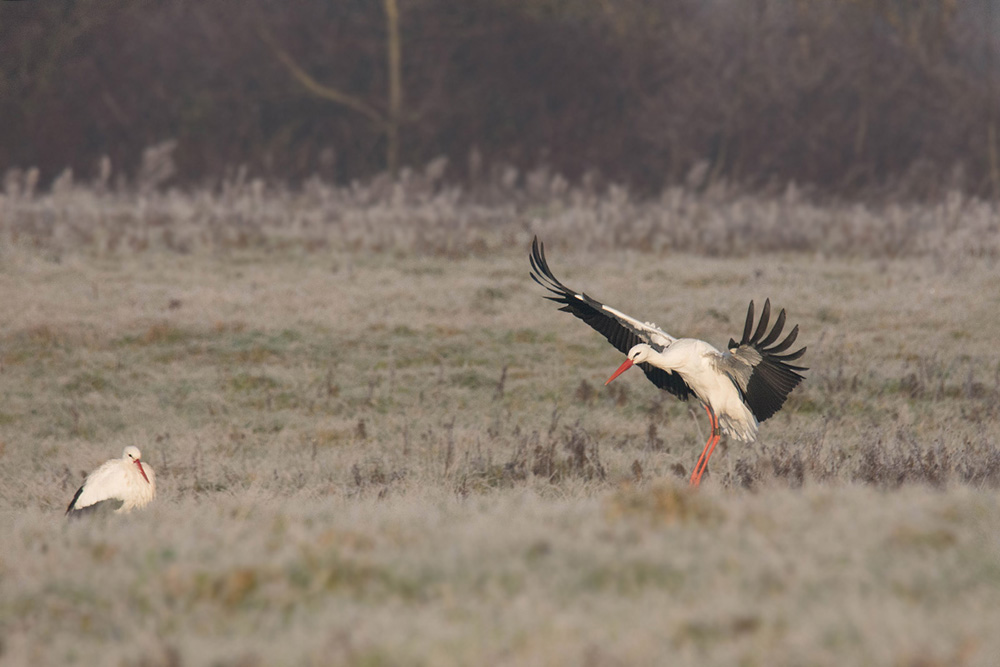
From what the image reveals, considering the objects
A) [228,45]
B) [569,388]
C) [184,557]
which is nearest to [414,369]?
[569,388]

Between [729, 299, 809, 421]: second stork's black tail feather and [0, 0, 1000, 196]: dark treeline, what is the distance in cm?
2210

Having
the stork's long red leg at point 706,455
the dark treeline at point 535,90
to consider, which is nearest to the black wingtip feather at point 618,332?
the stork's long red leg at point 706,455

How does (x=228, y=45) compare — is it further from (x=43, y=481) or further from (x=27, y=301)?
(x=43, y=481)

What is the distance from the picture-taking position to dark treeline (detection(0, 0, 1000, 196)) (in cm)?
2809

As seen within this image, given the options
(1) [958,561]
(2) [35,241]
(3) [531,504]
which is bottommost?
(2) [35,241]

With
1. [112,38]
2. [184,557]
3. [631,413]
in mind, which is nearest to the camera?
[184,557]

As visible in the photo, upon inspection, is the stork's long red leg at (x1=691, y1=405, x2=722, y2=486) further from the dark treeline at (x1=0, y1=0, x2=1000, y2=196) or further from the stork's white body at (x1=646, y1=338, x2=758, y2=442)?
the dark treeline at (x1=0, y1=0, x2=1000, y2=196)

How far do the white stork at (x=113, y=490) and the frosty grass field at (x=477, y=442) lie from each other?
0.14 meters

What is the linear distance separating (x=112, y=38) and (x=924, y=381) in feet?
79.5

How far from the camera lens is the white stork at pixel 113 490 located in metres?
5.34

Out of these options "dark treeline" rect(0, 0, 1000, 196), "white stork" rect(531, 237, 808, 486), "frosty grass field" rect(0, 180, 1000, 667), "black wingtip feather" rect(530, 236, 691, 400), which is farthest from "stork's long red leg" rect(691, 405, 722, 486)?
"dark treeline" rect(0, 0, 1000, 196)

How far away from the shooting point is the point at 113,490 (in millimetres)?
5355

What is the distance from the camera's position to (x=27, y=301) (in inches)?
429

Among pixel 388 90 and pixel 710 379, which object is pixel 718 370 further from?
pixel 388 90
